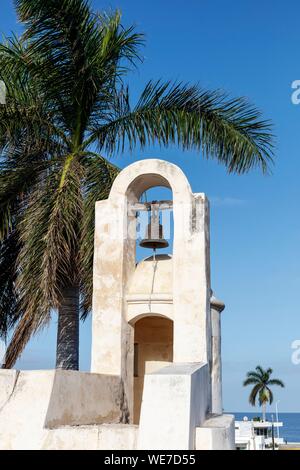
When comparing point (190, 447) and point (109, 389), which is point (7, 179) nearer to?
point (109, 389)

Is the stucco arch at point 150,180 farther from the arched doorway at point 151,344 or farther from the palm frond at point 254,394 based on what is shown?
the palm frond at point 254,394

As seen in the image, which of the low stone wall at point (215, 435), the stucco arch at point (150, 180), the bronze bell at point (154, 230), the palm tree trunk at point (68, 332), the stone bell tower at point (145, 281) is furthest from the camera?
the palm tree trunk at point (68, 332)

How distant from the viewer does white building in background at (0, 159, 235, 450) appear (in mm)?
7918

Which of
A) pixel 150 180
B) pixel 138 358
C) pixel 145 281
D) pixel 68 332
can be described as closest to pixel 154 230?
pixel 150 180

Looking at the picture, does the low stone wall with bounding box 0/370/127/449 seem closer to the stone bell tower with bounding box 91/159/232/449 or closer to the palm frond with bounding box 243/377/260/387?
the stone bell tower with bounding box 91/159/232/449

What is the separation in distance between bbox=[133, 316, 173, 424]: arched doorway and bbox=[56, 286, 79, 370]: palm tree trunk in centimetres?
151

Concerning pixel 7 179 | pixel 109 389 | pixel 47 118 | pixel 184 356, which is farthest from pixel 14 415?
pixel 47 118

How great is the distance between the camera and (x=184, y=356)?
10461mm

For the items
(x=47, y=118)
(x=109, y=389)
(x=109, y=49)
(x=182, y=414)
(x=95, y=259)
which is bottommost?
(x=182, y=414)

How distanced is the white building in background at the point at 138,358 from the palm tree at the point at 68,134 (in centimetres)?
152

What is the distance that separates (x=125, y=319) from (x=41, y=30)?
668cm

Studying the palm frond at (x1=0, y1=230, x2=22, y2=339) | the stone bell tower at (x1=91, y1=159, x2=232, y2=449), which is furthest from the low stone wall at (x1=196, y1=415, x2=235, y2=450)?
the palm frond at (x1=0, y1=230, x2=22, y2=339)

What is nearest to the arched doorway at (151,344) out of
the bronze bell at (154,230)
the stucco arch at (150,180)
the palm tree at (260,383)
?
the bronze bell at (154,230)

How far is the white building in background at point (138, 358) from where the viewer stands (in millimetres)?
7918
